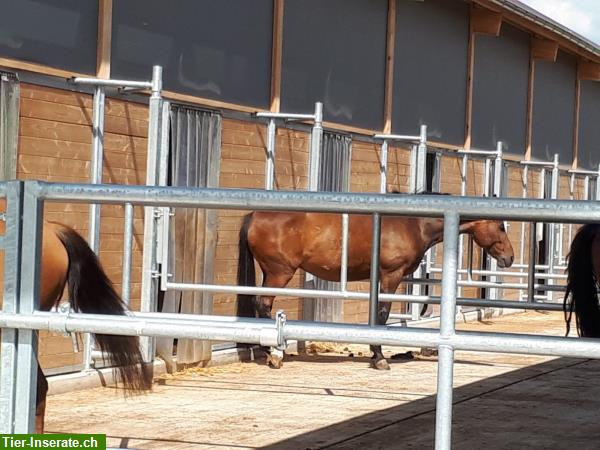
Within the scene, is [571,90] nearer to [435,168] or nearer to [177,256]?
[435,168]

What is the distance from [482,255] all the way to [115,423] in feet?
36.3

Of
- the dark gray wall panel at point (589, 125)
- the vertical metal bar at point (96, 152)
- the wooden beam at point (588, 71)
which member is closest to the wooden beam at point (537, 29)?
the wooden beam at point (588, 71)

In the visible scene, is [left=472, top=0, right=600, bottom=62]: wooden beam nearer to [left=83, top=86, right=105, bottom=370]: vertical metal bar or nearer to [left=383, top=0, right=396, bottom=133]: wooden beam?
[left=383, top=0, right=396, bottom=133]: wooden beam

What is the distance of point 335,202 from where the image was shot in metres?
2.88

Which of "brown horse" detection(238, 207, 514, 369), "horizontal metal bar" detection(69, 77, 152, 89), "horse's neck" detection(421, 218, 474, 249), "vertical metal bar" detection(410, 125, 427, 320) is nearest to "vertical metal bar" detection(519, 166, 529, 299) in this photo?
"vertical metal bar" detection(410, 125, 427, 320)

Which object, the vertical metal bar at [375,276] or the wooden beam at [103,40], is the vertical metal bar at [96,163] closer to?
the wooden beam at [103,40]

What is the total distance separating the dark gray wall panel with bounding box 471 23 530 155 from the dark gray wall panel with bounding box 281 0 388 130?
3533mm

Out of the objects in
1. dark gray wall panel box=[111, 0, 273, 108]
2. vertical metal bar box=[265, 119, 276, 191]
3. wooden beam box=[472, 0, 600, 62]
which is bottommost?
vertical metal bar box=[265, 119, 276, 191]

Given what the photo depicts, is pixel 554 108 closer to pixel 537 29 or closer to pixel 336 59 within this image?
pixel 537 29

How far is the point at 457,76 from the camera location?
16.6 metres

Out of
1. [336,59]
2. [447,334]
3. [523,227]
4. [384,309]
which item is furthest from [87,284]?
[523,227]

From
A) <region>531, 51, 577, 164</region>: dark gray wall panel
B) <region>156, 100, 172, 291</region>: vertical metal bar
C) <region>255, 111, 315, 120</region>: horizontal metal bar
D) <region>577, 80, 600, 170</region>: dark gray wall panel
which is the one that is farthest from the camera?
<region>577, 80, 600, 170</region>: dark gray wall panel

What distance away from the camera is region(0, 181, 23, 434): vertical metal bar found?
2982mm

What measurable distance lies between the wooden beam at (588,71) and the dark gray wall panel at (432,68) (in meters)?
5.61
